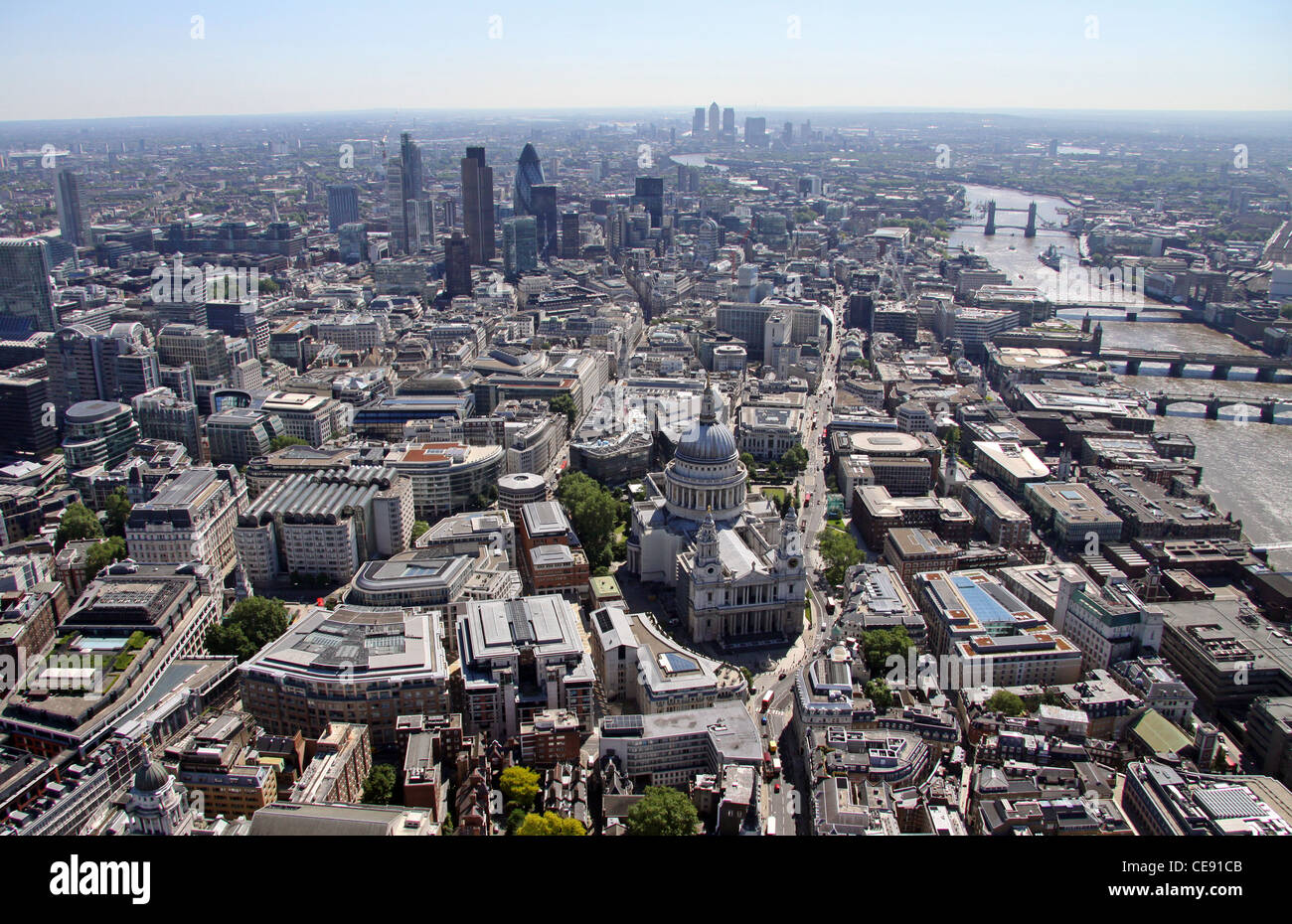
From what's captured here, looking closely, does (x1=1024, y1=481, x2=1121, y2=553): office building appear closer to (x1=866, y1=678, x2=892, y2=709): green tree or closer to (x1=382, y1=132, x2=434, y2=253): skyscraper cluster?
(x1=866, y1=678, x2=892, y2=709): green tree

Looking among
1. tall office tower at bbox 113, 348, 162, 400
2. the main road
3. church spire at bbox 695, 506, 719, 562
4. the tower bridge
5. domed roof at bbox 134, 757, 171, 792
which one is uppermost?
the tower bridge

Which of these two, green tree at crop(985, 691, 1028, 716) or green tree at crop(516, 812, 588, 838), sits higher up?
green tree at crop(516, 812, 588, 838)

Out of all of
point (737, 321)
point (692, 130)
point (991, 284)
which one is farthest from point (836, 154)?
→ point (737, 321)

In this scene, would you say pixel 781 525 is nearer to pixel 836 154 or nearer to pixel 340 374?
pixel 340 374

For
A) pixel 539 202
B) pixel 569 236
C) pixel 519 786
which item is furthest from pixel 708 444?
pixel 539 202

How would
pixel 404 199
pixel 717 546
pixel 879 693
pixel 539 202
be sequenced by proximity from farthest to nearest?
pixel 539 202
pixel 404 199
pixel 717 546
pixel 879 693

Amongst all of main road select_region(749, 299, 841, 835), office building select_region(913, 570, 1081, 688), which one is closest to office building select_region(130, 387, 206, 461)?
main road select_region(749, 299, 841, 835)

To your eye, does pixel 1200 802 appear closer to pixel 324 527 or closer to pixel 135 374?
pixel 324 527
